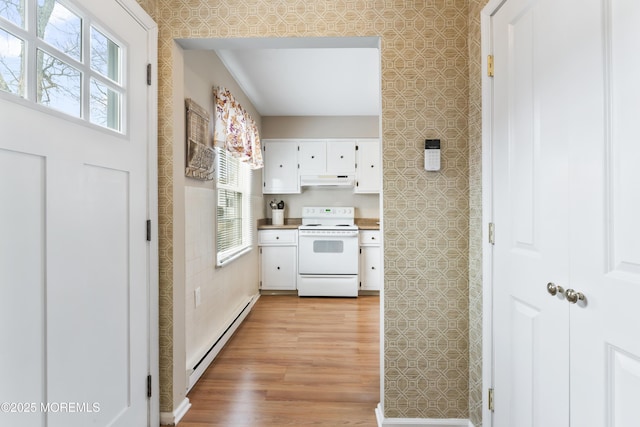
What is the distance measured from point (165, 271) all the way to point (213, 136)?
4.00 feet

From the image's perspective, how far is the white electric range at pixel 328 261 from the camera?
403 centimetres

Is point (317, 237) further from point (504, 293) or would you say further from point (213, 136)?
point (504, 293)

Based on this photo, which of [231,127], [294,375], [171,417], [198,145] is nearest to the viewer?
[171,417]

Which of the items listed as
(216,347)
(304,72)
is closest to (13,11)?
(216,347)

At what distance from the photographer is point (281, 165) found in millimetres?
4363

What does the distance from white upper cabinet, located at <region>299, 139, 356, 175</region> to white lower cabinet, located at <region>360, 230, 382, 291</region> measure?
95cm

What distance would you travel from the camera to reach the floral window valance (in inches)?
98.2

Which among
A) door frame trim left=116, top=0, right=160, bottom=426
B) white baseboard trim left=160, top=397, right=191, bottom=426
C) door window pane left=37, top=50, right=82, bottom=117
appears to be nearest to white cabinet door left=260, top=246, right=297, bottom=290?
white baseboard trim left=160, top=397, right=191, bottom=426

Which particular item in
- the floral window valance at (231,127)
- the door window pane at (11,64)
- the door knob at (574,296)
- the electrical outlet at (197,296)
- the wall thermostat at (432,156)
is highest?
the floral window valance at (231,127)

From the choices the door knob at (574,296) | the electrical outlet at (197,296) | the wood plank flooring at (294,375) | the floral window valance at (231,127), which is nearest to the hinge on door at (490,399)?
the wood plank flooring at (294,375)

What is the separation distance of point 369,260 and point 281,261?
3.85 feet

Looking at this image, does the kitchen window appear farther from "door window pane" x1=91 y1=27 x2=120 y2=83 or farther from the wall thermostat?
the wall thermostat

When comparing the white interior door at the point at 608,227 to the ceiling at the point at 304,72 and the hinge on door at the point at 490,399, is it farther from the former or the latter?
the ceiling at the point at 304,72

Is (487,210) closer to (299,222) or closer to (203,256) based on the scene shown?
(203,256)
